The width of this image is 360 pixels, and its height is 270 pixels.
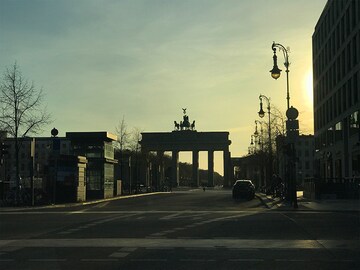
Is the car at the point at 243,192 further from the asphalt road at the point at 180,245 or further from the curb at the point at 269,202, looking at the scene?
the asphalt road at the point at 180,245

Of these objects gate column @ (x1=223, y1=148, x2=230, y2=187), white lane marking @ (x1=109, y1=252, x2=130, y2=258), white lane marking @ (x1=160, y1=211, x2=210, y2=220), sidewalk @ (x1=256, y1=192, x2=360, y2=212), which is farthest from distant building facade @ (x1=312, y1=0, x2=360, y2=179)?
white lane marking @ (x1=109, y1=252, x2=130, y2=258)

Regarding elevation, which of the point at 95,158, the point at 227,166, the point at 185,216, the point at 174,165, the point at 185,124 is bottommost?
the point at 185,216

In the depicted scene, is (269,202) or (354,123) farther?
(354,123)

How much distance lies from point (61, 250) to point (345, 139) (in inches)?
2240

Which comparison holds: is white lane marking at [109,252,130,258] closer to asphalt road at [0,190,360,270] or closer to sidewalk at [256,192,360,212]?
asphalt road at [0,190,360,270]

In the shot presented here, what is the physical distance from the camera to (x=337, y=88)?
228 feet

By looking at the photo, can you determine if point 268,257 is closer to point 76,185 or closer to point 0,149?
point 0,149

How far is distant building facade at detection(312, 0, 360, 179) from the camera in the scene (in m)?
59.9

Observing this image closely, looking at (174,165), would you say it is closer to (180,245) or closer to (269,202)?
(269,202)

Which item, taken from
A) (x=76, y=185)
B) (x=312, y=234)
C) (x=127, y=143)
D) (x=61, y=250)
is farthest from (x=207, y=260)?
(x=127, y=143)

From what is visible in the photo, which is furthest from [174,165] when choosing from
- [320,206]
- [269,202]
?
[320,206]

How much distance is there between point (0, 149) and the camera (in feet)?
92.9

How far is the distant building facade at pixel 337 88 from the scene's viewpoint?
59.9 meters

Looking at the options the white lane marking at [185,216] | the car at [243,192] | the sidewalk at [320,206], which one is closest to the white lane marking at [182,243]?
the white lane marking at [185,216]
